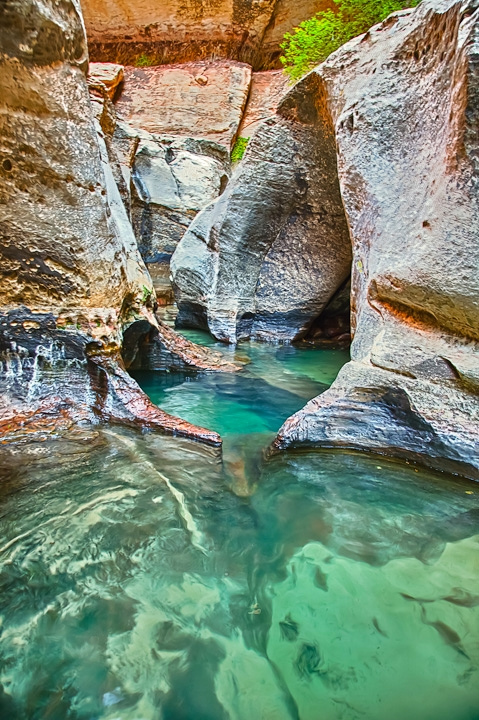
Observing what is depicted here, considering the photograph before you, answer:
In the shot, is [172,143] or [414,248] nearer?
[414,248]

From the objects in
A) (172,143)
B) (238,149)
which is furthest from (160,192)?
(238,149)

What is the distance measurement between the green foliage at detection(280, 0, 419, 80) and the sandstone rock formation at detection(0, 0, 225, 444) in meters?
5.16

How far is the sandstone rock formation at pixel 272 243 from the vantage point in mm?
6051

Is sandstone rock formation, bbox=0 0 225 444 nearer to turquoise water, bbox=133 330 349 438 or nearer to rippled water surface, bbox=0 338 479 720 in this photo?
rippled water surface, bbox=0 338 479 720

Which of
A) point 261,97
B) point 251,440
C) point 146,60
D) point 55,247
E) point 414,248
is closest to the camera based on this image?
point 414,248

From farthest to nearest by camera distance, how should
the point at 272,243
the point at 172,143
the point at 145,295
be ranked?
the point at 172,143
the point at 272,243
the point at 145,295

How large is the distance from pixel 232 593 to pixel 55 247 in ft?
9.01

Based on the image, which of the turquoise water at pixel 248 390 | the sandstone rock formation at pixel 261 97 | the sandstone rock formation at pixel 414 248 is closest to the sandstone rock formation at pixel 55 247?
the turquoise water at pixel 248 390

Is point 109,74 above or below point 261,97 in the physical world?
below

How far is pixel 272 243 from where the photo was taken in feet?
23.4

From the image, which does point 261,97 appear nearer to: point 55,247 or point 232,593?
point 55,247

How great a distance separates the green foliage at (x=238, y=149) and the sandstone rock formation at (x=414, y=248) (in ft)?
40.6

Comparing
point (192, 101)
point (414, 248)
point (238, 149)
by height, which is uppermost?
point (192, 101)

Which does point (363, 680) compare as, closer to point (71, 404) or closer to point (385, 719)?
point (385, 719)
